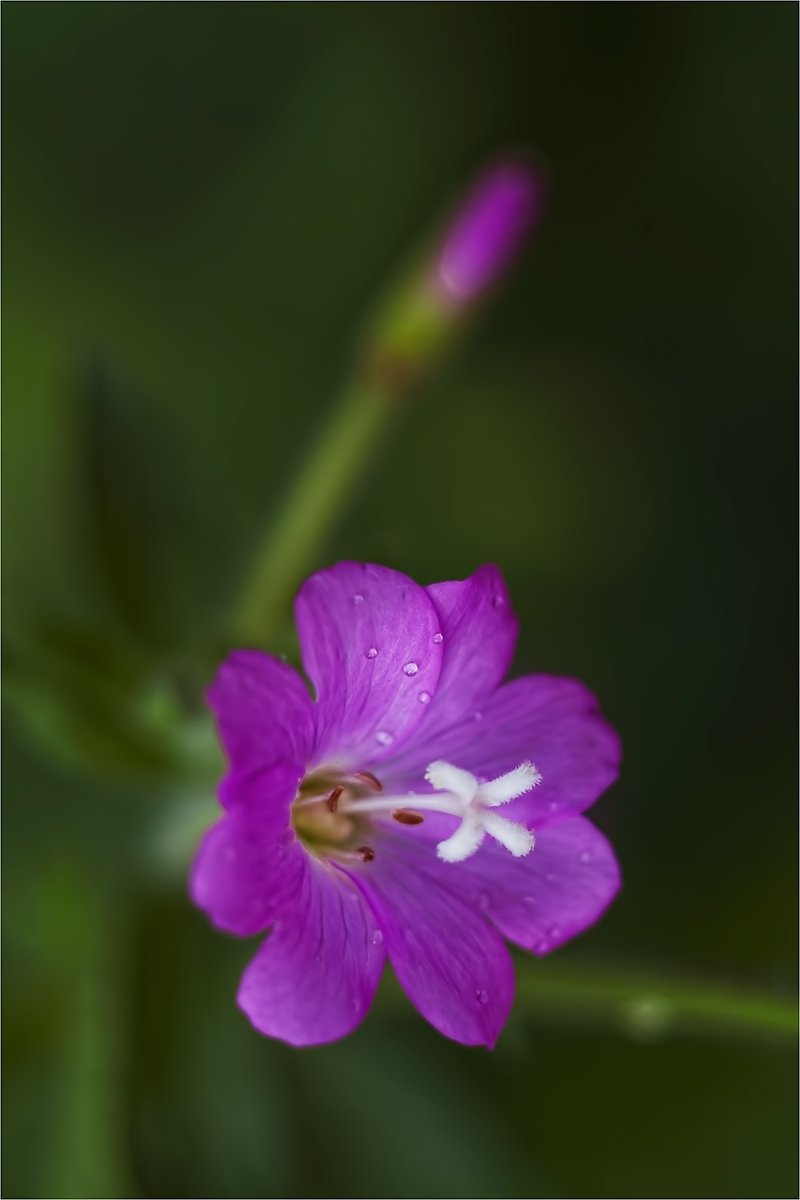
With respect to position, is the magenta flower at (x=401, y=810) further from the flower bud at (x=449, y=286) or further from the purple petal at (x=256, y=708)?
the flower bud at (x=449, y=286)

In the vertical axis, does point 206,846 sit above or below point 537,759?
below

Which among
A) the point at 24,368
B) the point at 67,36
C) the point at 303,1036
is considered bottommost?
the point at 303,1036

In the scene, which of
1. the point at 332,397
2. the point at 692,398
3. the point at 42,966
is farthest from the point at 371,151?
the point at 42,966

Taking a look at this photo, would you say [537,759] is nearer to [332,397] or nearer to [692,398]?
[332,397]

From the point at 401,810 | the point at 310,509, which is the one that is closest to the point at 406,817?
the point at 401,810

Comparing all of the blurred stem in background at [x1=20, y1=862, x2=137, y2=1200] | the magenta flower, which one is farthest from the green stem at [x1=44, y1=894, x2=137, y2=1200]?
the magenta flower

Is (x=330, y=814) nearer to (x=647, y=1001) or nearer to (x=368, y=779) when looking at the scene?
(x=368, y=779)

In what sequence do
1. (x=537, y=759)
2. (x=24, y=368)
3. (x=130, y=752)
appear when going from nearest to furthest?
(x=537, y=759)
(x=130, y=752)
(x=24, y=368)
